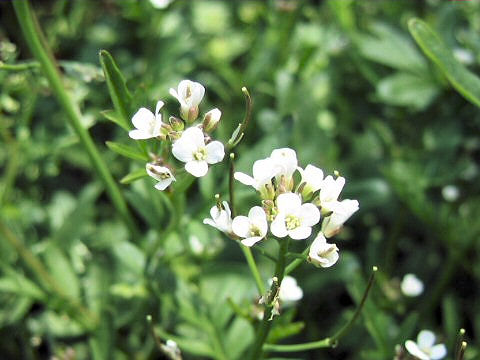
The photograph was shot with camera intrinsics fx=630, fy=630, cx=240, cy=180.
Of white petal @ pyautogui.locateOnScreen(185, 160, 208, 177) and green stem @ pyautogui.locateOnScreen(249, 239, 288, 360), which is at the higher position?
white petal @ pyautogui.locateOnScreen(185, 160, 208, 177)

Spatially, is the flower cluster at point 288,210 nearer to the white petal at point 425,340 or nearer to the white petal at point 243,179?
the white petal at point 243,179

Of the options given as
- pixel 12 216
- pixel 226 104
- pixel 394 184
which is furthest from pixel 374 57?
pixel 12 216

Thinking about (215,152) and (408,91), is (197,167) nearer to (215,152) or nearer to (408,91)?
(215,152)

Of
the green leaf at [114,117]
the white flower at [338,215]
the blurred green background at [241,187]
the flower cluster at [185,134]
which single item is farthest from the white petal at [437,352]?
the green leaf at [114,117]

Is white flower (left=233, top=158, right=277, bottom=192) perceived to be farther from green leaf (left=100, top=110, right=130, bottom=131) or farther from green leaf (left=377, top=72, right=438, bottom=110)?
green leaf (left=377, top=72, right=438, bottom=110)

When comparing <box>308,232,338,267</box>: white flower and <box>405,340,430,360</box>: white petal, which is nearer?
<box>308,232,338,267</box>: white flower

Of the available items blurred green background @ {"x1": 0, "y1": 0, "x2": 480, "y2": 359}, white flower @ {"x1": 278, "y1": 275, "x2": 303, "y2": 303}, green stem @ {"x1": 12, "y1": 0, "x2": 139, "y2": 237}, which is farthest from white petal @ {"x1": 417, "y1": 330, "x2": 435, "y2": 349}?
green stem @ {"x1": 12, "y1": 0, "x2": 139, "y2": 237}

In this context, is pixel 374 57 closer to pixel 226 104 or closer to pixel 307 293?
pixel 226 104
